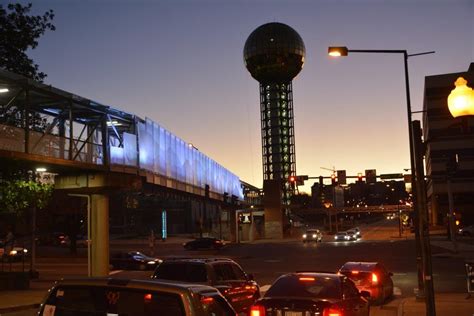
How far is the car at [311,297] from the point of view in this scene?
35.6ft

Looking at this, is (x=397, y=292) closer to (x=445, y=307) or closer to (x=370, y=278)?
(x=370, y=278)

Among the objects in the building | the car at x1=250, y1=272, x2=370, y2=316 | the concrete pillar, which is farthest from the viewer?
the building

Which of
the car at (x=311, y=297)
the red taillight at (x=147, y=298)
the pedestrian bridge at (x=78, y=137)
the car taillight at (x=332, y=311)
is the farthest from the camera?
the pedestrian bridge at (x=78, y=137)

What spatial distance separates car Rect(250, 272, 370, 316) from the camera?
10836 mm

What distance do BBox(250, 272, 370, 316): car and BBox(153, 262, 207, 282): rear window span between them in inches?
Answer: 109

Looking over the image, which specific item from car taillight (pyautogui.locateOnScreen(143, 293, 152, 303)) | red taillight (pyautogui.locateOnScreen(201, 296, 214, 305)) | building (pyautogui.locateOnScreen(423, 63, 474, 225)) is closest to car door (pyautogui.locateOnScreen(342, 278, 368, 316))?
red taillight (pyautogui.locateOnScreen(201, 296, 214, 305))

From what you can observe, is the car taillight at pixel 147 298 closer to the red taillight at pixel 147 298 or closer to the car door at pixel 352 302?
the red taillight at pixel 147 298

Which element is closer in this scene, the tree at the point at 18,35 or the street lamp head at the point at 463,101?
the street lamp head at the point at 463,101

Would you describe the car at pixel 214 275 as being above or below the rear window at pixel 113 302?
below

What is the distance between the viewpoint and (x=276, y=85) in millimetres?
173750

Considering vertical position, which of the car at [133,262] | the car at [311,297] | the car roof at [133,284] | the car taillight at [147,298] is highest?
the car roof at [133,284]

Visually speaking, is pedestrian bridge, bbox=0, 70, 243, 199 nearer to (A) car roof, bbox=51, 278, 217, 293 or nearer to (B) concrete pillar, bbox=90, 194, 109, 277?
(B) concrete pillar, bbox=90, 194, 109, 277

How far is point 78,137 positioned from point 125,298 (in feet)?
82.4

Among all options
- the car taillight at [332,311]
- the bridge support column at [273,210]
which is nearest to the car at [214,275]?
the car taillight at [332,311]
